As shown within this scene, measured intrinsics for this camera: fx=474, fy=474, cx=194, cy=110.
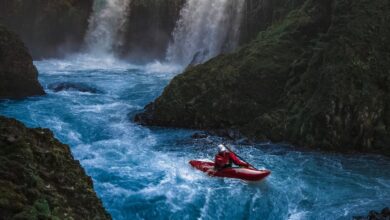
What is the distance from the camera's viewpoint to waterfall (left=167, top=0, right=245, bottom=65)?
26891mm

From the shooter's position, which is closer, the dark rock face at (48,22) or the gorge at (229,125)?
the gorge at (229,125)

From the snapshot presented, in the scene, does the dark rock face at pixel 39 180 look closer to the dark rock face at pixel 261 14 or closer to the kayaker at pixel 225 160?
the kayaker at pixel 225 160

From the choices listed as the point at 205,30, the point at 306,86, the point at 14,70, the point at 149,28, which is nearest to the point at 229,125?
the point at 306,86

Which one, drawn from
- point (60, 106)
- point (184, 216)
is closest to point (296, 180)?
point (184, 216)

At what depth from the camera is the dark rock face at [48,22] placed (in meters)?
34.4

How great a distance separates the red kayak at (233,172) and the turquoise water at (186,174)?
0.65 feet

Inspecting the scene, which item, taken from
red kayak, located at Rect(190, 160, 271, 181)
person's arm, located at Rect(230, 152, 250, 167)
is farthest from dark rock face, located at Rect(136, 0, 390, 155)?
red kayak, located at Rect(190, 160, 271, 181)

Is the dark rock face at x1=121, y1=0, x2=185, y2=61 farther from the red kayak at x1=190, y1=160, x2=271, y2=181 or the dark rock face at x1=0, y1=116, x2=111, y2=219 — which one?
the dark rock face at x1=0, y1=116, x2=111, y2=219

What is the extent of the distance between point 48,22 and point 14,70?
1479 cm

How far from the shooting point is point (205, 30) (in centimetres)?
2869

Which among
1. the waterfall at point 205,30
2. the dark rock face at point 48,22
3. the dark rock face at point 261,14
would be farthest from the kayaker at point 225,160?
the dark rock face at point 48,22

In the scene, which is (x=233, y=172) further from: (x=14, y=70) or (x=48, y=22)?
(x=48, y=22)

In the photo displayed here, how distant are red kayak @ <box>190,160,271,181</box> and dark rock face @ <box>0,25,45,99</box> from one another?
1084cm

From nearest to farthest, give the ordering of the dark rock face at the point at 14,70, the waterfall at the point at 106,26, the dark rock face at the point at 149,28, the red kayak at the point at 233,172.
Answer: the red kayak at the point at 233,172
the dark rock face at the point at 14,70
the dark rock face at the point at 149,28
the waterfall at the point at 106,26
